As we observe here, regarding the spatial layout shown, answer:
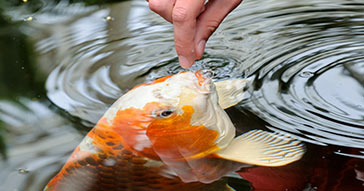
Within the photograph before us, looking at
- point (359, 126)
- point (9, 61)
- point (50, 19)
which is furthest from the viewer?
point (50, 19)

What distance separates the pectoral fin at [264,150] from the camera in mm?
1307

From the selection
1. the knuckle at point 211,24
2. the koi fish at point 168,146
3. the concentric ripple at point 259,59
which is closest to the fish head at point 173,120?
the koi fish at point 168,146

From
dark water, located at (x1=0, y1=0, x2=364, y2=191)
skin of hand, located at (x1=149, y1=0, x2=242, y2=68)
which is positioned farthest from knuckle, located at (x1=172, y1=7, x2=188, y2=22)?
dark water, located at (x1=0, y1=0, x2=364, y2=191)

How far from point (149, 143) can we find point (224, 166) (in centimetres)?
23

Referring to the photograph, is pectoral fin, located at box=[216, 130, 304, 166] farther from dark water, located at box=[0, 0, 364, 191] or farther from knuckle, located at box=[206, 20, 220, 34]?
knuckle, located at box=[206, 20, 220, 34]

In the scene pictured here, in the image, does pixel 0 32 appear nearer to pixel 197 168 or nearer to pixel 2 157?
pixel 2 157

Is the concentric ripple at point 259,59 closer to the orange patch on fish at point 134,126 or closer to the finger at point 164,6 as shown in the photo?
the orange patch on fish at point 134,126

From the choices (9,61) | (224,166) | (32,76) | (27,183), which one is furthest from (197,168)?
(9,61)

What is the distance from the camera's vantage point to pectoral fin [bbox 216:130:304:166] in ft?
4.29

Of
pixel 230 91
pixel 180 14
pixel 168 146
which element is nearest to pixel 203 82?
pixel 230 91

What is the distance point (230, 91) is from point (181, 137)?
0.33m

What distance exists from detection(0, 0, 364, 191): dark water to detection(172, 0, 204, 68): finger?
348 mm

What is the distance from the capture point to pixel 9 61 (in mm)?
1994

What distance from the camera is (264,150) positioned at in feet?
4.40
